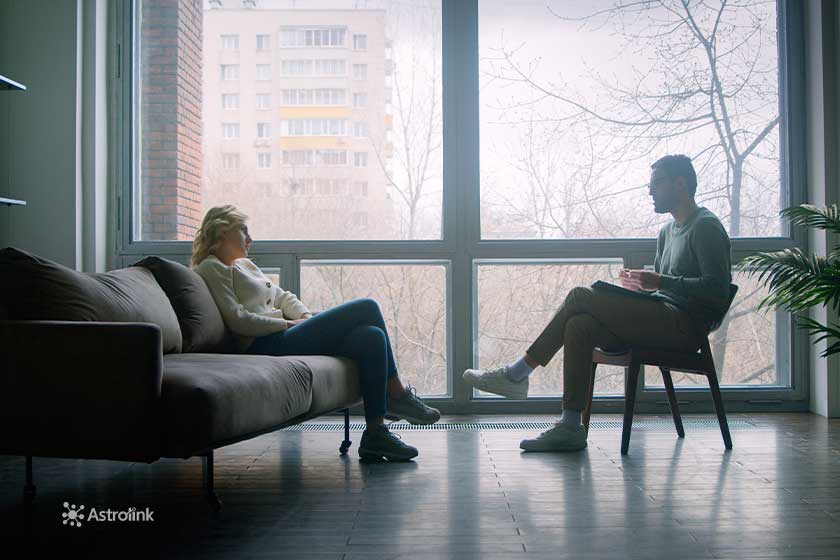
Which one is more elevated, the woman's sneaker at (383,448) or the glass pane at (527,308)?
the glass pane at (527,308)

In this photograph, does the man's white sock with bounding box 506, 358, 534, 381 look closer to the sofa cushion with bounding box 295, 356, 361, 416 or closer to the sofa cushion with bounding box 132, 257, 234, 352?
the sofa cushion with bounding box 295, 356, 361, 416

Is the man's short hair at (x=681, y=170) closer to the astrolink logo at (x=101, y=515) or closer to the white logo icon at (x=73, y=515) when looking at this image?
the astrolink logo at (x=101, y=515)

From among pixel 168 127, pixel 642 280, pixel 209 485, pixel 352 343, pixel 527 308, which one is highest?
pixel 168 127

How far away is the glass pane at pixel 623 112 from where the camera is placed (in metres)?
4.79

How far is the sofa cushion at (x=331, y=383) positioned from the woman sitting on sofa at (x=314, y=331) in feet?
0.24

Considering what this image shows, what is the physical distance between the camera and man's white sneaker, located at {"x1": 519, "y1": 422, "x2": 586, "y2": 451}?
3559 mm

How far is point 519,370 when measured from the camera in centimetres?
377

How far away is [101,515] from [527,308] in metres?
2.84

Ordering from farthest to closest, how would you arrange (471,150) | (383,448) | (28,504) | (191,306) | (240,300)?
1. (471,150)
2. (240,300)
3. (383,448)
4. (191,306)
5. (28,504)

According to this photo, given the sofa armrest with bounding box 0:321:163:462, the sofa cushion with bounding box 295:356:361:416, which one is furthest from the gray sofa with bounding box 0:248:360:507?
the sofa cushion with bounding box 295:356:361:416

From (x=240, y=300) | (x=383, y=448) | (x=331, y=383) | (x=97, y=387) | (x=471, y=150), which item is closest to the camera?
(x=97, y=387)

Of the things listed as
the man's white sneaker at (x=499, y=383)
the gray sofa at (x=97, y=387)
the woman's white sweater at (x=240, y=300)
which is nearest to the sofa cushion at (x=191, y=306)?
the woman's white sweater at (x=240, y=300)

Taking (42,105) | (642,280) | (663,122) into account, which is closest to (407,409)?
(642,280)

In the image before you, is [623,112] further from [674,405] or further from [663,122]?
[674,405]
